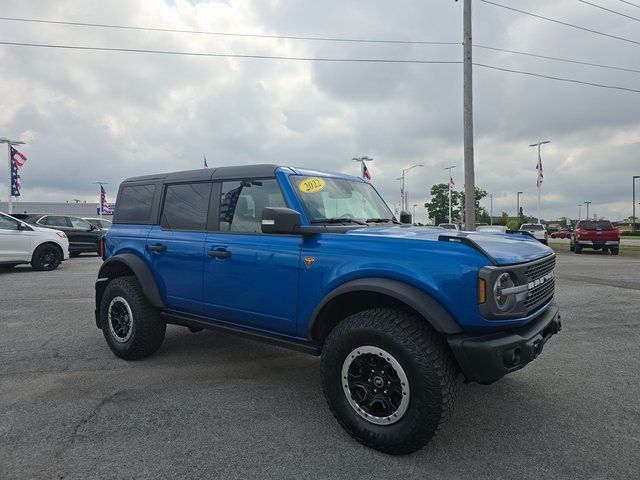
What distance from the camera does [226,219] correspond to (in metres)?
4.00

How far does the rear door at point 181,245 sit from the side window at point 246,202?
24 centimetres

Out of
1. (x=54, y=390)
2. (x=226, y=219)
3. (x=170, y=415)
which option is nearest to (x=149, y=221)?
(x=226, y=219)

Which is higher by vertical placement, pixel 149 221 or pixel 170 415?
pixel 149 221

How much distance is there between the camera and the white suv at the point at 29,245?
11.7 meters

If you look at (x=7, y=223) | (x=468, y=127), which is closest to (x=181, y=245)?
(x=7, y=223)

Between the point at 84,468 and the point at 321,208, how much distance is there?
94.6 inches

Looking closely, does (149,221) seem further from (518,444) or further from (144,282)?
(518,444)

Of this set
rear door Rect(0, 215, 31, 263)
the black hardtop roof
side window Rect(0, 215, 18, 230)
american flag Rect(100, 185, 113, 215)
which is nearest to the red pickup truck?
the black hardtop roof

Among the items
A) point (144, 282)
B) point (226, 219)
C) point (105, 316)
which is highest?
point (226, 219)

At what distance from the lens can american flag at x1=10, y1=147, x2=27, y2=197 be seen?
→ 26.7 metres

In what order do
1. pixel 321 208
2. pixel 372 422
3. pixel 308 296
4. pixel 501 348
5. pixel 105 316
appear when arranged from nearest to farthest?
pixel 501 348
pixel 372 422
pixel 308 296
pixel 321 208
pixel 105 316

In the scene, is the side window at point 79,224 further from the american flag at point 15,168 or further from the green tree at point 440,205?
the green tree at point 440,205

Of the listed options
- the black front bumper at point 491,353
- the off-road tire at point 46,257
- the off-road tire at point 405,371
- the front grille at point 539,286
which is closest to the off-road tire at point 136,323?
the off-road tire at point 405,371

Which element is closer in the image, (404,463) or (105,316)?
(404,463)
